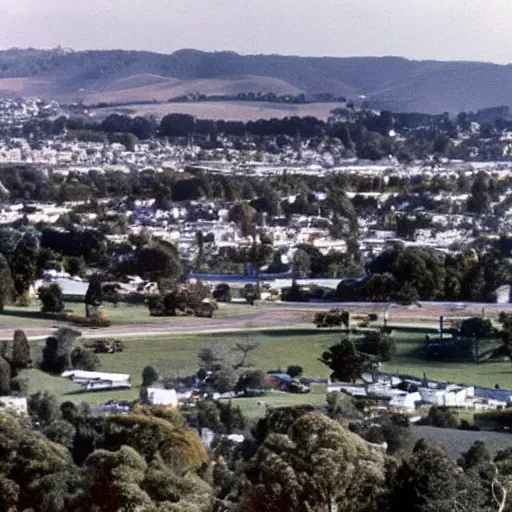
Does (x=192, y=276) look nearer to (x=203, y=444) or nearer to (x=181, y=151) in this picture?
(x=203, y=444)

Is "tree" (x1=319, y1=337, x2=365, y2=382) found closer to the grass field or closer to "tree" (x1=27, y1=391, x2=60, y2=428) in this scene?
the grass field

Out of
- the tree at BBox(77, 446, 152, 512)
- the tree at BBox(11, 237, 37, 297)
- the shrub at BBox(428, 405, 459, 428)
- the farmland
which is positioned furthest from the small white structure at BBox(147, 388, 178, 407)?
the farmland

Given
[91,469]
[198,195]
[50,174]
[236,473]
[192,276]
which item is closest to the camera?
[91,469]

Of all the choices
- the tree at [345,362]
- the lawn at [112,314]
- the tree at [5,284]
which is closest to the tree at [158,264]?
the lawn at [112,314]

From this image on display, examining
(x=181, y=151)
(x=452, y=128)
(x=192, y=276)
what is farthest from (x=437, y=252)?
(x=452, y=128)

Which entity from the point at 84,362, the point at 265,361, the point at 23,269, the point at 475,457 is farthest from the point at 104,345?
the point at 475,457

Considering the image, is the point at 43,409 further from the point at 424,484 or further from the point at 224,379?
the point at 424,484

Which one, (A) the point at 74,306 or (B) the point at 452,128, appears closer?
(A) the point at 74,306
